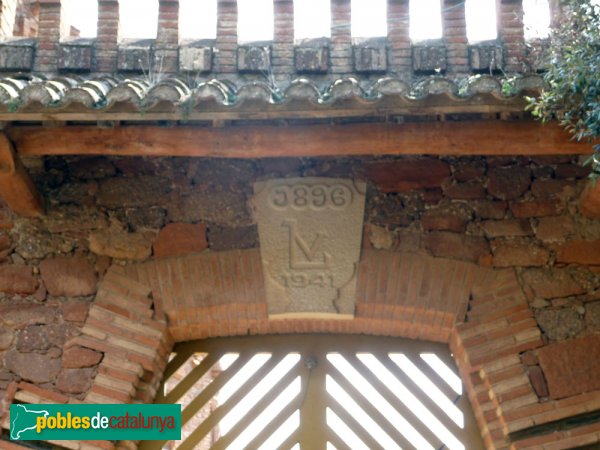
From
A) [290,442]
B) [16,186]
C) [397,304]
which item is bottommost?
[290,442]

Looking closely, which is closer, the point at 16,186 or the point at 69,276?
the point at 16,186

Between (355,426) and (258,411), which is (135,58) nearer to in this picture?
(258,411)

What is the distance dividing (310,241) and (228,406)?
103 cm

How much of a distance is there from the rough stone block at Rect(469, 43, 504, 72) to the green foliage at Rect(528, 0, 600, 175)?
2.42ft

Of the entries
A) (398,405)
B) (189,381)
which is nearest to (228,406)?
(189,381)

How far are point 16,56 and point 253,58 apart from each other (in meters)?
1.36

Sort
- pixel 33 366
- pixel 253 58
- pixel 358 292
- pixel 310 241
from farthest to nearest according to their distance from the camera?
pixel 253 58 → pixel 310 241 → pixel 358 292 → pixel 33 366

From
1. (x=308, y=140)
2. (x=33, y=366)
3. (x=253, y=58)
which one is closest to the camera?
(x=308, y=140)

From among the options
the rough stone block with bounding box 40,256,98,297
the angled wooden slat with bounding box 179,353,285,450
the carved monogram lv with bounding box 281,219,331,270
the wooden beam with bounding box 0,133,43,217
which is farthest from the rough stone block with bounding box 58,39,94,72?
the angled wooden slat with bounding box 179,353,285,450

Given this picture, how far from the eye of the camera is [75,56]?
4598mm

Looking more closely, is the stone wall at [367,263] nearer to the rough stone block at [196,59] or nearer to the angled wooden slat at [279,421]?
the angled wooden slat at [279,421]

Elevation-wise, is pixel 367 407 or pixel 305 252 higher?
pixel 305 252

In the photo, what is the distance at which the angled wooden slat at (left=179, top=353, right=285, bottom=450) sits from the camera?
436cm

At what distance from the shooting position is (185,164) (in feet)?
15.1
